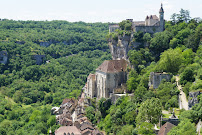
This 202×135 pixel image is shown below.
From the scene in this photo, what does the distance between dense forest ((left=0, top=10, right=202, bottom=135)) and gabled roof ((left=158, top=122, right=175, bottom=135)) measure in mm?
1183

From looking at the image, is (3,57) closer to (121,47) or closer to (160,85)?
(121,47)

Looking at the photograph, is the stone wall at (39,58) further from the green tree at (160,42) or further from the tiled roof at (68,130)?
the tiled roof at (68,130)

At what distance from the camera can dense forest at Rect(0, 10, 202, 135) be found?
47.2 m

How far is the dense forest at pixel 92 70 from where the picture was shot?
47.2 meters

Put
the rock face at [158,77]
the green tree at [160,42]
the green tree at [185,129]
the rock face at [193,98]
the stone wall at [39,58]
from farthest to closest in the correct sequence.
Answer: the stone wall at [39,58] → the green tree at [160,42] → the rock face at [158,77] → the rock face at [193,98] → the green tree at [185,129]

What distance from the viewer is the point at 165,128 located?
124 feet

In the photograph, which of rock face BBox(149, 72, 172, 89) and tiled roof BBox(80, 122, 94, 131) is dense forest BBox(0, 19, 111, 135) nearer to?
tiled roof BBox(80, 122, 94, 131)

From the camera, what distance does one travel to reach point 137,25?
6800 centimetres

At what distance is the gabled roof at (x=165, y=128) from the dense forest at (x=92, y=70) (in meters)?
1.18

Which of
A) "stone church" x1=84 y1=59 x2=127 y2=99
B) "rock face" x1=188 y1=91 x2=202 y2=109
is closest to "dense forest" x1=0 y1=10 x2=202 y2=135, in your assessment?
"rock face" x1=188 y1=91 x2=202 y2=109

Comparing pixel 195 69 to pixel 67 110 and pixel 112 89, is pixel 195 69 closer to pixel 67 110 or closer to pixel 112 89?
pixel 112 89

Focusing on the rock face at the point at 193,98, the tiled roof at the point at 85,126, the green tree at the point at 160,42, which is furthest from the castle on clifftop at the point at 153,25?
the rock face at the point at 193,98

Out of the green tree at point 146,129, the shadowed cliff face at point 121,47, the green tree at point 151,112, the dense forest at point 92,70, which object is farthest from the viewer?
the shadowed cliff face at point 121,47

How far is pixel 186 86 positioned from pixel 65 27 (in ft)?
506
